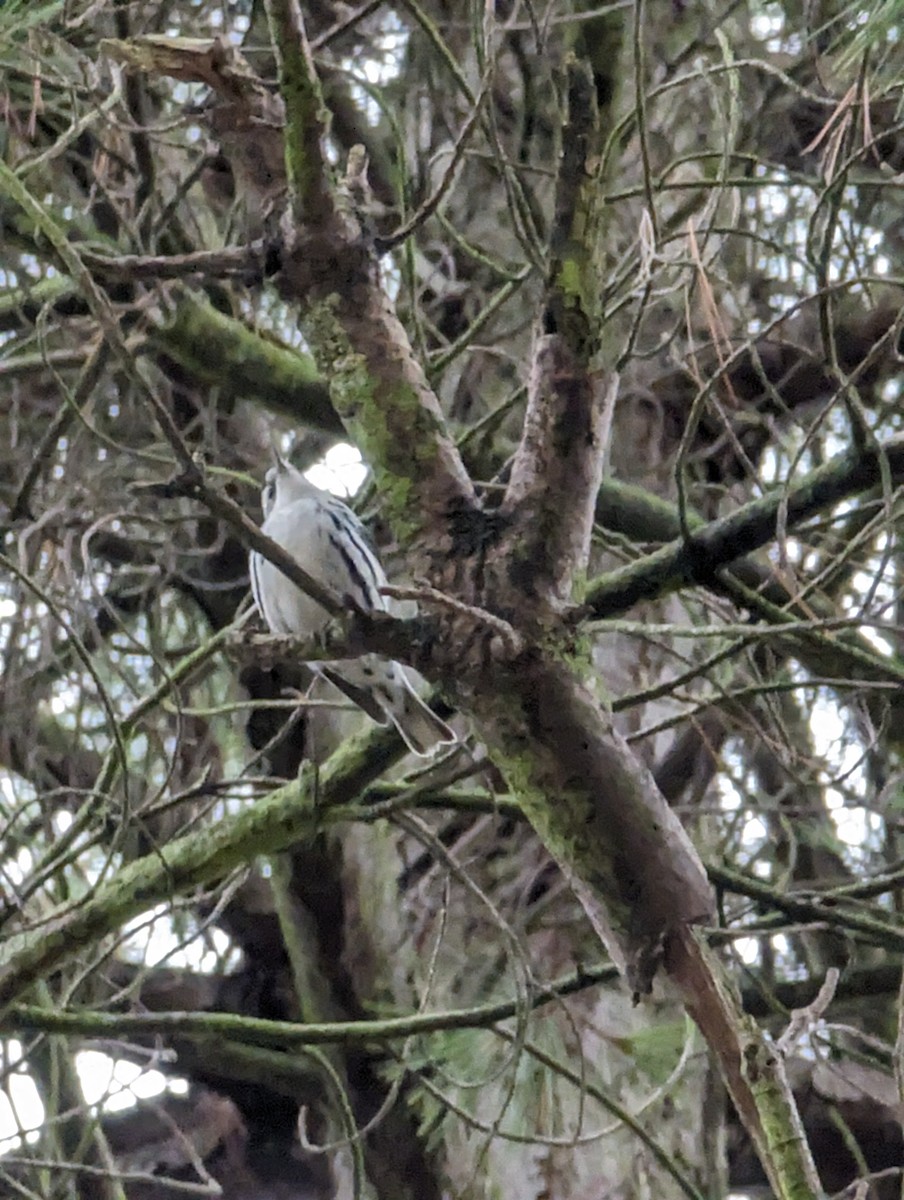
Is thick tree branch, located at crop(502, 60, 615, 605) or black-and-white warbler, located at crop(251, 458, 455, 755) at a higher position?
black-and-white warbler, located at crop(251, 458, 455, 755)

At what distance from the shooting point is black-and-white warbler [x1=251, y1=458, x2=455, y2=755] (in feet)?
7.30

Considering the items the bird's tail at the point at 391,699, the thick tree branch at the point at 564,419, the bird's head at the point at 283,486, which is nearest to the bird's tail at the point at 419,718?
the bird's tail at the point at 391,699

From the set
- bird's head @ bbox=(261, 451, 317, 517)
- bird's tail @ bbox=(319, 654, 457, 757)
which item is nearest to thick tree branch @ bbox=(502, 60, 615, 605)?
bird's tail @ bbox=(319, 654, 457, 757)

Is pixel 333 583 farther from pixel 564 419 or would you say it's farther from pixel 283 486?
pixel 564 419

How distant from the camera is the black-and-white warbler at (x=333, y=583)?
2.23 meters

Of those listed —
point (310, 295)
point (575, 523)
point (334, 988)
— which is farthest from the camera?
point (334, 988)

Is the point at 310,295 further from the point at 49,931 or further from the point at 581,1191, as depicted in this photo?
the point at 581,1191

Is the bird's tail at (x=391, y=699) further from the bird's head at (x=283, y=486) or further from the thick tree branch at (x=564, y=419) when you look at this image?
A: the thick tree branch at (x=564, y=419)

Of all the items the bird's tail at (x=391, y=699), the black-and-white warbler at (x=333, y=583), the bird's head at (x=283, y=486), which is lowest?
the bird's tail at (x=391, y=699)

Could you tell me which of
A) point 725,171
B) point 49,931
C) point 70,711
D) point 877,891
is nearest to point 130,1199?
point 70,711

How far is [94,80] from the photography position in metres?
2.27

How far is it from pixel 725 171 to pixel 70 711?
1.92 metres

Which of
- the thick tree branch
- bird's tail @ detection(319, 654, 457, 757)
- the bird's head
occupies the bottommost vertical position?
the thick tree branch

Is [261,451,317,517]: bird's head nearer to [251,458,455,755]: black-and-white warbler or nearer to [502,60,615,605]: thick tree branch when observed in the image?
[251,458,455,755]: black-and-white warbler
